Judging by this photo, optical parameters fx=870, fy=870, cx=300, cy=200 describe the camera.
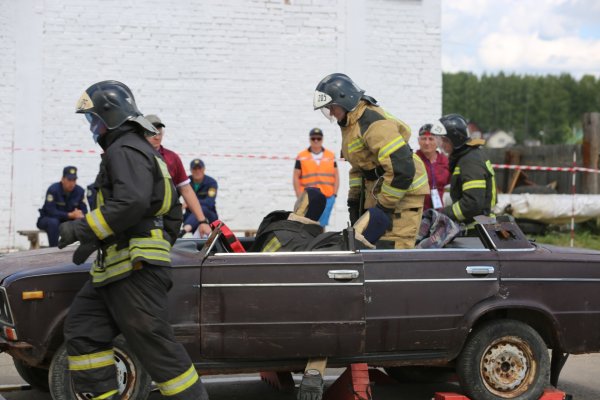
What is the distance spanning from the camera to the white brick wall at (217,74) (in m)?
12.7

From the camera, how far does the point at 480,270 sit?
5371 mm

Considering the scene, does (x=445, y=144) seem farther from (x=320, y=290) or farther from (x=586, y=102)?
(x=586, y=102)

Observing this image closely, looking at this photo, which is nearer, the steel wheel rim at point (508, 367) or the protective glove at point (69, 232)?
the protective glove at point (69, 232)

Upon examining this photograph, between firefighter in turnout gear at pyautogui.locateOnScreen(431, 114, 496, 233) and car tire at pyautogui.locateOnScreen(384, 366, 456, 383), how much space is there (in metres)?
1.16

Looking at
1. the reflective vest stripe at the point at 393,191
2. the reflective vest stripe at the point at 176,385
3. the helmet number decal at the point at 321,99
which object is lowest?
the reflective vest stripe at the point at 176,385

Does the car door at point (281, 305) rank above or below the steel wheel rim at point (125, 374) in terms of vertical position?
above

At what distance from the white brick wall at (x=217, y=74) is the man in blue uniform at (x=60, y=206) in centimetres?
190

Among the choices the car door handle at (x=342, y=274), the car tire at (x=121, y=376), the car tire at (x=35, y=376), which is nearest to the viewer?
the car tire at (x=121, y=376)

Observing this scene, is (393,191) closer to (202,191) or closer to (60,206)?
(202,191)

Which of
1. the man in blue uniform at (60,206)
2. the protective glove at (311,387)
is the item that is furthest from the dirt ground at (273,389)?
the man in blue uniform at (60,206)

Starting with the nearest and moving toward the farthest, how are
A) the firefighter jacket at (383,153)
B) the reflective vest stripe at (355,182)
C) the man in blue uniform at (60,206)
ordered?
the firefighter jacket at (383,153), the reflective vest stripe at (355,182), the man in blue uniform at (60,206)

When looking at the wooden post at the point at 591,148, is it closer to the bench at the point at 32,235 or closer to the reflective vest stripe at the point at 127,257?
the bench at the point at 32,235

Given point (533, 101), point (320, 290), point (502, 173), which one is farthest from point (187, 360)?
point (533, 101)

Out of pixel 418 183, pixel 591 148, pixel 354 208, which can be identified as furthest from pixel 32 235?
pixel 591 148
